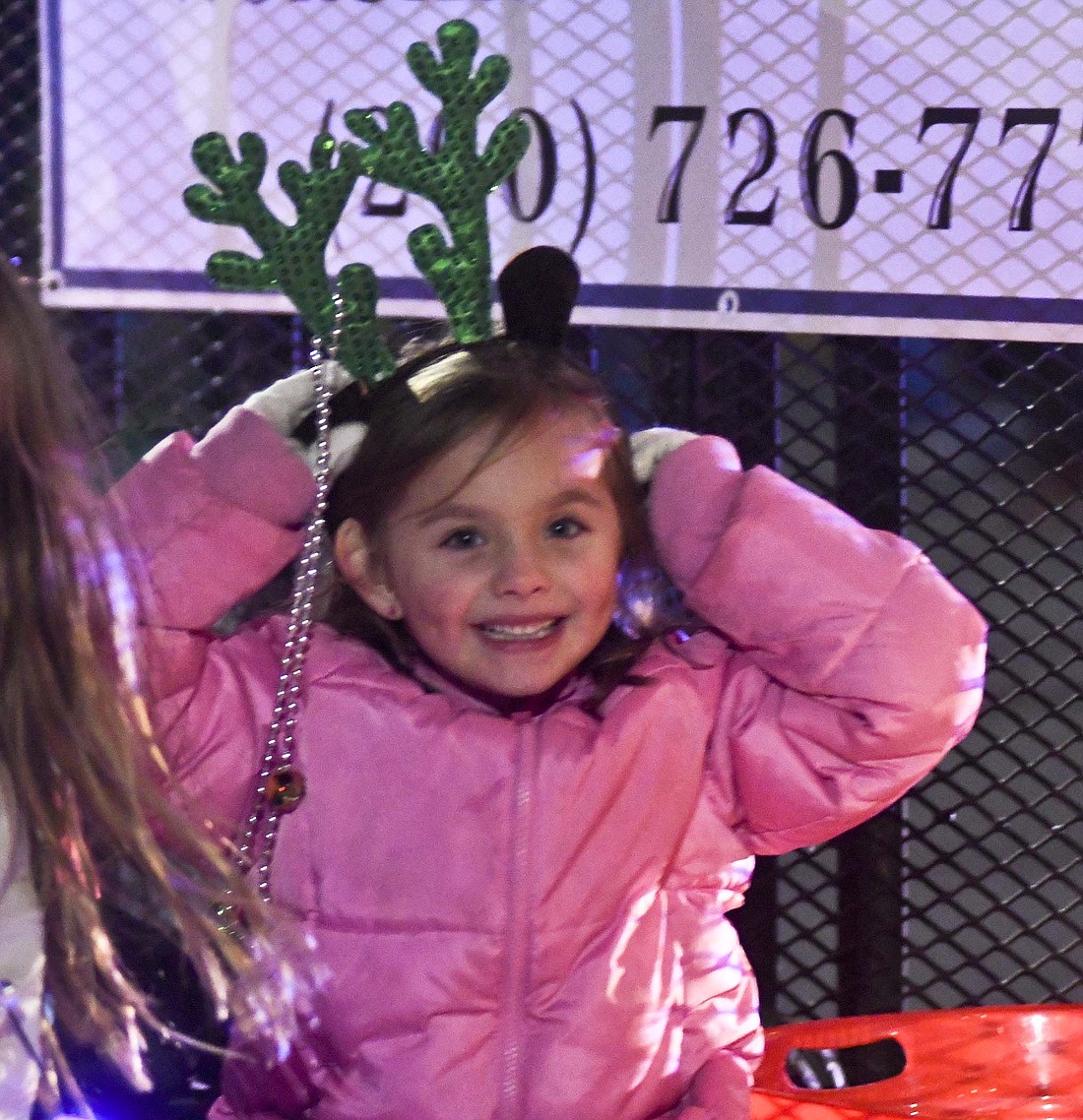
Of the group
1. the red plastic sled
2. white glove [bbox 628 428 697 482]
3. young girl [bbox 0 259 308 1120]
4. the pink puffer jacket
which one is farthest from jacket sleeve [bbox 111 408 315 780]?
the red plastic sled

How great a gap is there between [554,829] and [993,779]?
0.39 meters

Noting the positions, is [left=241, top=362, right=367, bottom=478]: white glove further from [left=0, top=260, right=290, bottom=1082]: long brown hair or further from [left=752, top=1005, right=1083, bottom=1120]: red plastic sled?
[left=752, top=1005, right=1083, bottom=1120]: red plastic sled

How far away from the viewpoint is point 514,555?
979 millimetres

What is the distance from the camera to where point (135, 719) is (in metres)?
0.86

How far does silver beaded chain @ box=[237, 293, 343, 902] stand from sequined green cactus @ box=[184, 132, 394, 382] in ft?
0.05

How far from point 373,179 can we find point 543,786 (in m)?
0.39

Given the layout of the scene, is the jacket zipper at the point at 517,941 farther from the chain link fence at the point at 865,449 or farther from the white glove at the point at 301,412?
the chain link fence at the point at 865,449

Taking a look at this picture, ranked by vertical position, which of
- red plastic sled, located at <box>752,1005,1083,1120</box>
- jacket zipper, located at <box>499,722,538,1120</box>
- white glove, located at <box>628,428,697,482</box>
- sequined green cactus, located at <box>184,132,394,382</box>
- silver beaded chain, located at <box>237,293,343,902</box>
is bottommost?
red plastic sled, located at <box>752,1005,1083,1120</box>

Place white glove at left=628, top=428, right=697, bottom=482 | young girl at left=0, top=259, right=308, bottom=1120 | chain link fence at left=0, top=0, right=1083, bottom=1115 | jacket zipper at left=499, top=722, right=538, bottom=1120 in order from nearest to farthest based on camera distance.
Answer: young girl at left=0, top=259, right=308, bottom=1120, jacket zipper at left=499, top=722, right=538, bottom=1120, white glove at left=628, top=428, right=697, bottom=482, chain link fence at left=0, top=0, right=1083, bottom=1115

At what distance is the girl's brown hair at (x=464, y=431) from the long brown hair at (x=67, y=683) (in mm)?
213

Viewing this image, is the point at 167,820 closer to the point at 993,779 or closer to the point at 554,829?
the point at 554,829

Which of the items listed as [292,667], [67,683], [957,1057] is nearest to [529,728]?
[292,667]

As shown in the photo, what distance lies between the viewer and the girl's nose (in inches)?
38.2

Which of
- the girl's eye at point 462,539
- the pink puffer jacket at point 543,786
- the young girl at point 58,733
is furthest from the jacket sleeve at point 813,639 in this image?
the young girl at point 58,733
